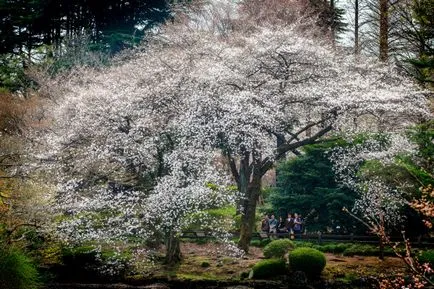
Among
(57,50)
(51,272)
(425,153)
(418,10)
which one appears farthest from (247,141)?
(57,50)

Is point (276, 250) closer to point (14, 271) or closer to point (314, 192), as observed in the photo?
point (314, 192)

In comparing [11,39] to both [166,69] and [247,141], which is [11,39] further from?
[247,141]

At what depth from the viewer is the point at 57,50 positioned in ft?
97.3

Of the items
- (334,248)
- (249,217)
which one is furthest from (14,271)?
(334,248)

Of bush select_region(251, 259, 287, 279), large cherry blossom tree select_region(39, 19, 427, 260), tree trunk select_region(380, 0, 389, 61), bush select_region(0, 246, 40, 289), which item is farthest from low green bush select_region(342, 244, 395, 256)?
bush select_region(0, 246, 40, 289)

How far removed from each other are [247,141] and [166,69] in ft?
14.0

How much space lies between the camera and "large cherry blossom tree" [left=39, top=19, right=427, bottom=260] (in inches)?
617

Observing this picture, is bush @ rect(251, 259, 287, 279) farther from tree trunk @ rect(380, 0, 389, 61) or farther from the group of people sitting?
tree trunk @ rect(380, 0, 389, 61)

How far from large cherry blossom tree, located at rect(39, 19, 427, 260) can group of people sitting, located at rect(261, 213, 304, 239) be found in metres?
2.63

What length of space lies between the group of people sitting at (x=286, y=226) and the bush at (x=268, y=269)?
12.8 feet

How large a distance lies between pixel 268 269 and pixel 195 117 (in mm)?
5625

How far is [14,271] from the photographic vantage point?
40.0 ft

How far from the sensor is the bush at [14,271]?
1199 centimetres

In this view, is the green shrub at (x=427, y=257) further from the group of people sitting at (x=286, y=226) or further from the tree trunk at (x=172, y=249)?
the tree trunk at (x=172, y=249)
